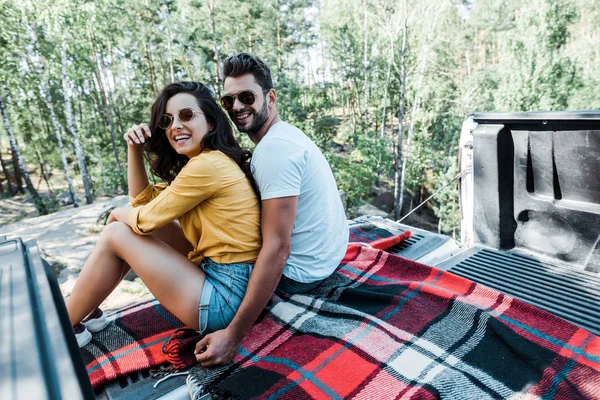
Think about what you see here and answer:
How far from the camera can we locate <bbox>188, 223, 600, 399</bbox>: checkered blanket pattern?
1445 mm

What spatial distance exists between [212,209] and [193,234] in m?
0.24

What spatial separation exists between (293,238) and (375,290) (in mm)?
558

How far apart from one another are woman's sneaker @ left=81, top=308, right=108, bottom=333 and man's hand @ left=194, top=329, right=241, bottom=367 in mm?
777

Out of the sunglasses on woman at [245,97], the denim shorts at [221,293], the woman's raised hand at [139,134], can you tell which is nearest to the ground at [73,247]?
the woman's raised hand at [139,134]

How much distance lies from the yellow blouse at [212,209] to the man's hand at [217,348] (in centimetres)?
36

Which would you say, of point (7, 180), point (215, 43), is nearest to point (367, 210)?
point (215, 43)

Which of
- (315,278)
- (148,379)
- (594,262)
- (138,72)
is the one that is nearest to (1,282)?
(148,379)

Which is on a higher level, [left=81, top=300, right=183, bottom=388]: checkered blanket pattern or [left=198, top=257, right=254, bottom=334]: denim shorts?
[left=198, top=257, right=254, bottom=334]: denim shorts

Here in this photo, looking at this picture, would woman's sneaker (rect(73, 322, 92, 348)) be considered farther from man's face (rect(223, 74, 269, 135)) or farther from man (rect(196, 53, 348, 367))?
man's face (rect(223, 74, 269, 135))

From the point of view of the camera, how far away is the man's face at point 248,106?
2158mm

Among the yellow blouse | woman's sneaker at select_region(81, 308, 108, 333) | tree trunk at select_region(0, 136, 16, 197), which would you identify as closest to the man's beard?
the yellow blouse

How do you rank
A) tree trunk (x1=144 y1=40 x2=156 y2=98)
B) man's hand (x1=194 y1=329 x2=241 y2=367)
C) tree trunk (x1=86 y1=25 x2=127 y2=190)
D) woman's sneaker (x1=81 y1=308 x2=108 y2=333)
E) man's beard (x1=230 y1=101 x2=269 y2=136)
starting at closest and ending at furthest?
1. man's hand (x1=194 y1=329 x2=241 y2=367)
2. woman's sneaker (x1=81 y1=308 x2=108 y2=333)
3. man's beard (x1=230 y1=101 x2=269 y2=136)
4. tree trunk (x1=86 y1=25 x2=127 y2=190)
5. tree trunk (x1=144 y1=40 x2=156 y2=98)

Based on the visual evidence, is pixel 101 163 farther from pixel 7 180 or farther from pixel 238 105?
pixel 238 105

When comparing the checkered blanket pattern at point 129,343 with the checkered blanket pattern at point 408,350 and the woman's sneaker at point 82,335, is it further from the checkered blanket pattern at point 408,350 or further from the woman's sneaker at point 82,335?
the checkered blanket pattern at point 408,350
